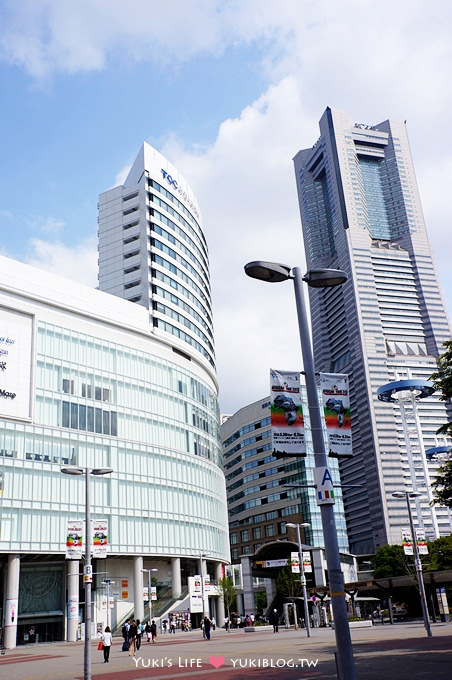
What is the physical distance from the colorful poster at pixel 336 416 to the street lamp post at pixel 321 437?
2.96ft

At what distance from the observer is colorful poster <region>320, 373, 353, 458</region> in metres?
12.8

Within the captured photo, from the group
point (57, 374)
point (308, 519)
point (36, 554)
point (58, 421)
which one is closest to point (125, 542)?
point (36, 554)

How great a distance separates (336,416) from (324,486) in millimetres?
1927

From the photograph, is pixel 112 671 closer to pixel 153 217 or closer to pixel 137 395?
pixel 137 395

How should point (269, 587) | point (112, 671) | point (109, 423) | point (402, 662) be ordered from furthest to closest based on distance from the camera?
point (269, 587) < point (109, 423) < point (112, 671) < point (402, 662)

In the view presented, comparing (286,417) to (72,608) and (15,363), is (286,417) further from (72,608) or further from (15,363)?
(72,608)

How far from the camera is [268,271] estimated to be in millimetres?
11953

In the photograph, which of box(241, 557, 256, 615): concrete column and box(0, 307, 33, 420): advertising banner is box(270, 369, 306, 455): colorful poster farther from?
box(241, 557, 256, 615): concrete column

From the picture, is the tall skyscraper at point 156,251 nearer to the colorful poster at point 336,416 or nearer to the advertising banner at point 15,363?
the advertising banner at point 15,363

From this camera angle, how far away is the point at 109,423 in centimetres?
7006

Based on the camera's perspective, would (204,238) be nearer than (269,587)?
No

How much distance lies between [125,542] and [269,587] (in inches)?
1330

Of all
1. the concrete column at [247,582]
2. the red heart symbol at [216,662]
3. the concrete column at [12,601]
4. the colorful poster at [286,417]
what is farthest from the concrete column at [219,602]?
the colorful poster at [286,417]

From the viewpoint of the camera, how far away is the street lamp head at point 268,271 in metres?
11.8
